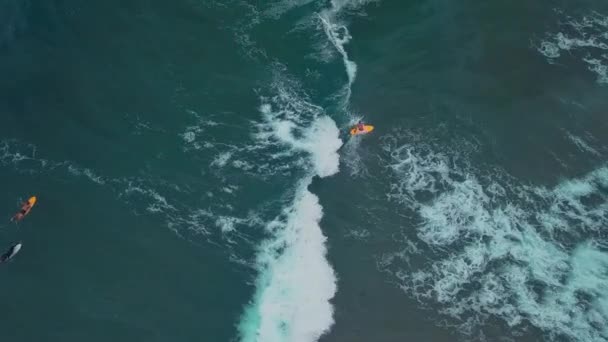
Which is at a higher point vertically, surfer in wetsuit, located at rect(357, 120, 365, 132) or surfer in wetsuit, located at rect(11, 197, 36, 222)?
surfer in wetsuit, located at rect(357, 120, 365, 132)

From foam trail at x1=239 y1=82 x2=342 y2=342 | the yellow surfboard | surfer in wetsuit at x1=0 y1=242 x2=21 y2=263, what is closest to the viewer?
foam trail at x1=239 y1=82 x2=342 y2=342

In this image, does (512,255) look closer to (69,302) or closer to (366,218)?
(366,218)

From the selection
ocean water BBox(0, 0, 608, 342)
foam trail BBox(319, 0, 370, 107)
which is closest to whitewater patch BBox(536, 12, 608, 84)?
ocean water BBox(0, 0, 608, 342)

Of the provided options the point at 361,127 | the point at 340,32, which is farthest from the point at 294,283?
the point at 340,32

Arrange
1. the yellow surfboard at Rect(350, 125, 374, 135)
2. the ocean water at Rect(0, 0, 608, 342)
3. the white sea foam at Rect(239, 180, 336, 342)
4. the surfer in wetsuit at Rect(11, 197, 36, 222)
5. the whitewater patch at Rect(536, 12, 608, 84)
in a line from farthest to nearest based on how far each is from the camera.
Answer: the whitewater patch at Rect(536, 12, 608, 84)
the yellow surfboard at Rect(350, 125, 374, 135)
the surfer in wetsuit at Rect(11, 197, 36, 222)
the ocean water at Rect(0, 0, 608, 342)
the white sea foam at Rect(239, 180, 336, 342)

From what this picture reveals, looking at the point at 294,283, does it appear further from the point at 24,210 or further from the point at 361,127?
the point at 24,210

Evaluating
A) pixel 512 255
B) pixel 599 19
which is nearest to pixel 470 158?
pixel 512 255

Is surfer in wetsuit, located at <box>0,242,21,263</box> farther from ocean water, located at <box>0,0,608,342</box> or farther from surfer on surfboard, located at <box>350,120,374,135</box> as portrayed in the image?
surfer on surfboard, located at <box>350,120,374,135</box>
